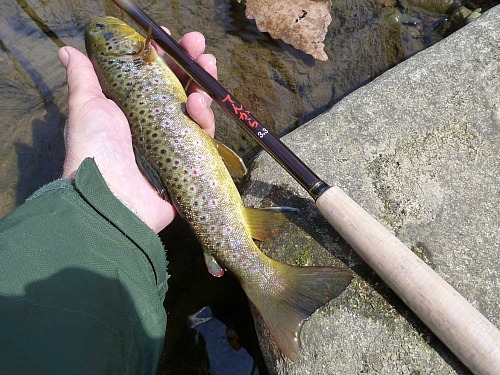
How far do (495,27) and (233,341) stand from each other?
3.12 metres

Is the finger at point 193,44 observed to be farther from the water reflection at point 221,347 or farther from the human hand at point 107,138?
the water reflection at point 221,347

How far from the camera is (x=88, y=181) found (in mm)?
2467

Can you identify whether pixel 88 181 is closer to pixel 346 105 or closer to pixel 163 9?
pixel 346 105

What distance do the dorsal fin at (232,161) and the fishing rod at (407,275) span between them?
332 mm

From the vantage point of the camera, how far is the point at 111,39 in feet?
11.1

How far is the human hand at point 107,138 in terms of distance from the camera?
2.96 m

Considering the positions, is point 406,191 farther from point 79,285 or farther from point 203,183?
point 79,285


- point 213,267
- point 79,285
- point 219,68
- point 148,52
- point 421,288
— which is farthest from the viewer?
point 219,68

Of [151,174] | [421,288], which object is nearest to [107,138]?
[151,174]

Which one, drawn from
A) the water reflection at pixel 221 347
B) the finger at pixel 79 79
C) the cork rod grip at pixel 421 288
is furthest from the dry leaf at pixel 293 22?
the water reflection at pixel 221 347

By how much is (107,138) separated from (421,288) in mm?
2166

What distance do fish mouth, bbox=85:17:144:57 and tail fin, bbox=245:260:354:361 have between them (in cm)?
200

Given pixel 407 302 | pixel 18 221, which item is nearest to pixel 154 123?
pixel 18 221

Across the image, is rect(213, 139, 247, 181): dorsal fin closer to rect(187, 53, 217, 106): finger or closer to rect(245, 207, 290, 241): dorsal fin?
rect(245, 207, 290, 241): dorsal fin
